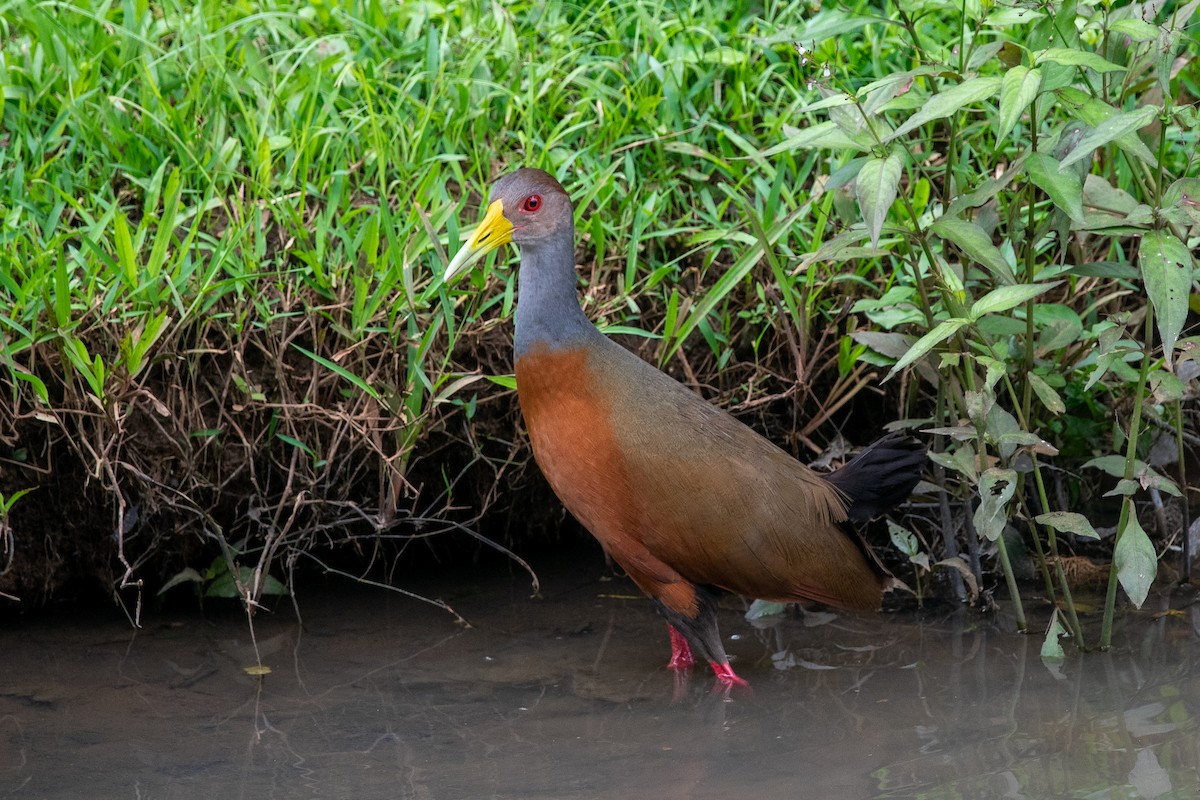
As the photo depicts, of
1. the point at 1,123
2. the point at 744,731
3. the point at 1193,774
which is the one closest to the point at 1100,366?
the point at 1193,774

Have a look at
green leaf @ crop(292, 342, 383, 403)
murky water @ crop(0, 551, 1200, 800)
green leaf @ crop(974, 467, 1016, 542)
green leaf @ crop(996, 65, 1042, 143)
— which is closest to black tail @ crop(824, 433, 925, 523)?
green leaf @ crop(974, 467, 1016, 542)

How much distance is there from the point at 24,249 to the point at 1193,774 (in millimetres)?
3409

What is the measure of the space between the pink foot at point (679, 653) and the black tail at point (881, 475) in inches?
23.2

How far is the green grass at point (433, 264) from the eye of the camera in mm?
3705

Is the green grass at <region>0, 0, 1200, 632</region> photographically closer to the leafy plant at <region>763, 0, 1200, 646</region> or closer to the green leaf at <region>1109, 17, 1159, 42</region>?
the leafy plant at <region>763, 0, 1200, 646</region>

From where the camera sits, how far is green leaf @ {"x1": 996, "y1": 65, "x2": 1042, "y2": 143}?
283 centimetres

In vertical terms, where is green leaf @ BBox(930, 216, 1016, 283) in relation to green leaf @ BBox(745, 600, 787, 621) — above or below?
above

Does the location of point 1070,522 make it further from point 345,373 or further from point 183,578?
point 183,578

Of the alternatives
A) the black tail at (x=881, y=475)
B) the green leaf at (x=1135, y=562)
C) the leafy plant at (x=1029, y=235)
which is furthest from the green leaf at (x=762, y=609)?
the green leaf at (x=1135, y=562)

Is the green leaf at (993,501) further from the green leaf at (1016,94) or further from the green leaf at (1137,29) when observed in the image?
the green leaf at (1137,29)

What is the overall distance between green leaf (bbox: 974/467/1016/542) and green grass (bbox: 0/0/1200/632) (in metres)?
0.02

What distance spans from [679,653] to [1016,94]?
1.81 meters

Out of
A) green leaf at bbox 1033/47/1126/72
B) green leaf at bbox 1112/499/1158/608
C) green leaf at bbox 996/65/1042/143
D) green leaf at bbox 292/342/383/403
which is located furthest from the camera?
green leaf at bbox 292/342/383/403

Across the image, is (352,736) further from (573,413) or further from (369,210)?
(369,210)
